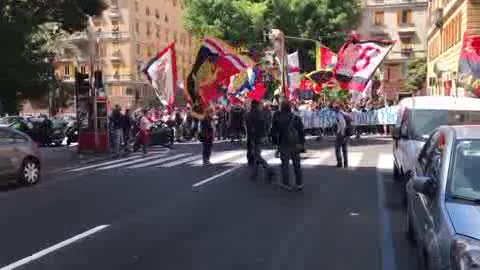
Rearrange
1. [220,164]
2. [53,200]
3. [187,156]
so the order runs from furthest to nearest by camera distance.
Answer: [187,156], [220,164], [53,200]

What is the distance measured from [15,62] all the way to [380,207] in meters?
13.1

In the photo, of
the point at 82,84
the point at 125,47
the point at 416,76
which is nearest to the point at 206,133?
the point at 82,84

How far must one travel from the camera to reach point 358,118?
3022 cm

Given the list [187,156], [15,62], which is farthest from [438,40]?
[15,62]

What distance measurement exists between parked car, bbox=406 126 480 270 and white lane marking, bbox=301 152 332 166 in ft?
35.8

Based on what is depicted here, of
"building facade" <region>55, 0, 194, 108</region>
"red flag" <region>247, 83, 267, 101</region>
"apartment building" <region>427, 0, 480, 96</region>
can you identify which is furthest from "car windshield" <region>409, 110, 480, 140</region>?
"building facade" <region>55, 0, 194, 108</region>

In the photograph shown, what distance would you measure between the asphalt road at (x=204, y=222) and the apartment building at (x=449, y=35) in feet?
58.6

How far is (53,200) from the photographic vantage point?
1167 centimetres

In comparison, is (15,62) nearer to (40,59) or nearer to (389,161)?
(40,59)

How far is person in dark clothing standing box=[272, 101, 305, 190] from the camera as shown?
12164 millimetres

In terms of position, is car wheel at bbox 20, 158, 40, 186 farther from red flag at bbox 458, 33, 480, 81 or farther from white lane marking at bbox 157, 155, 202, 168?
red flag at bbox 458, 33, 480, 81

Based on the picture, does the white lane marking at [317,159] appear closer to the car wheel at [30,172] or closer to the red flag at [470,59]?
the red flag at [470,59]

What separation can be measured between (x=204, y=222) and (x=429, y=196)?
14.2 feet

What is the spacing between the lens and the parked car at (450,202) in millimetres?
4203
